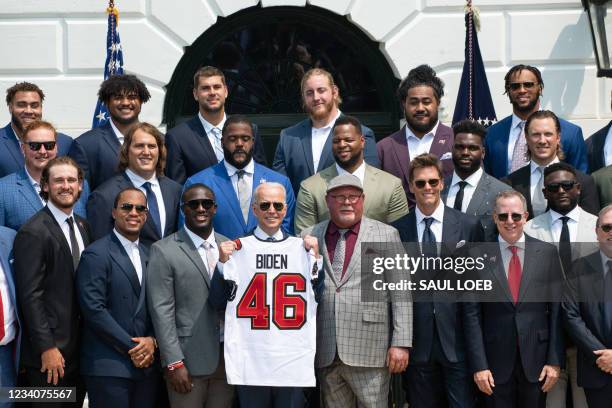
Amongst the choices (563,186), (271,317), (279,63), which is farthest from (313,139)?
(279,63)

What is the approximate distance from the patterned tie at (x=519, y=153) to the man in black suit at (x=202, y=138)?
202 centimetres

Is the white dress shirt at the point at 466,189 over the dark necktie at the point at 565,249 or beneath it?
over

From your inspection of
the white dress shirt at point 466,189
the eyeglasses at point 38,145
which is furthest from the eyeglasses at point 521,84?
the eyeglasses at point 38,145

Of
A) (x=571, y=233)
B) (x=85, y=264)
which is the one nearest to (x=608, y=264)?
(x=571, y=233)

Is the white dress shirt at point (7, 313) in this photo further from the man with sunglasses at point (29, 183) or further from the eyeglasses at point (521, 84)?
the eyeglasses at point (521, 84)

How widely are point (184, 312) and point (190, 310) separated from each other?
1.7 inches

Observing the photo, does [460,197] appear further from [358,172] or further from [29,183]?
[29,183]

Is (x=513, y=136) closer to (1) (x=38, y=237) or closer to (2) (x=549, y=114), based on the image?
(2) (x=549, y=114)

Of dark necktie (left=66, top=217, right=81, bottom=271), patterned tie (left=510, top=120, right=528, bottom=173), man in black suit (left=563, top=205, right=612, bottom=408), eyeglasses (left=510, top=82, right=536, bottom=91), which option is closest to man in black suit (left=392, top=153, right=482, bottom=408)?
man in black suit (left=563, top=205, right=612, bottom=408)

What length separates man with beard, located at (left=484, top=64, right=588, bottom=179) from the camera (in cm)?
857

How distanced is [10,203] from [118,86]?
1.38m

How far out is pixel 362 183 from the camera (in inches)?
308

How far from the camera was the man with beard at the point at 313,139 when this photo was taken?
8375 mm

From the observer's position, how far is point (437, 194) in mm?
7438
